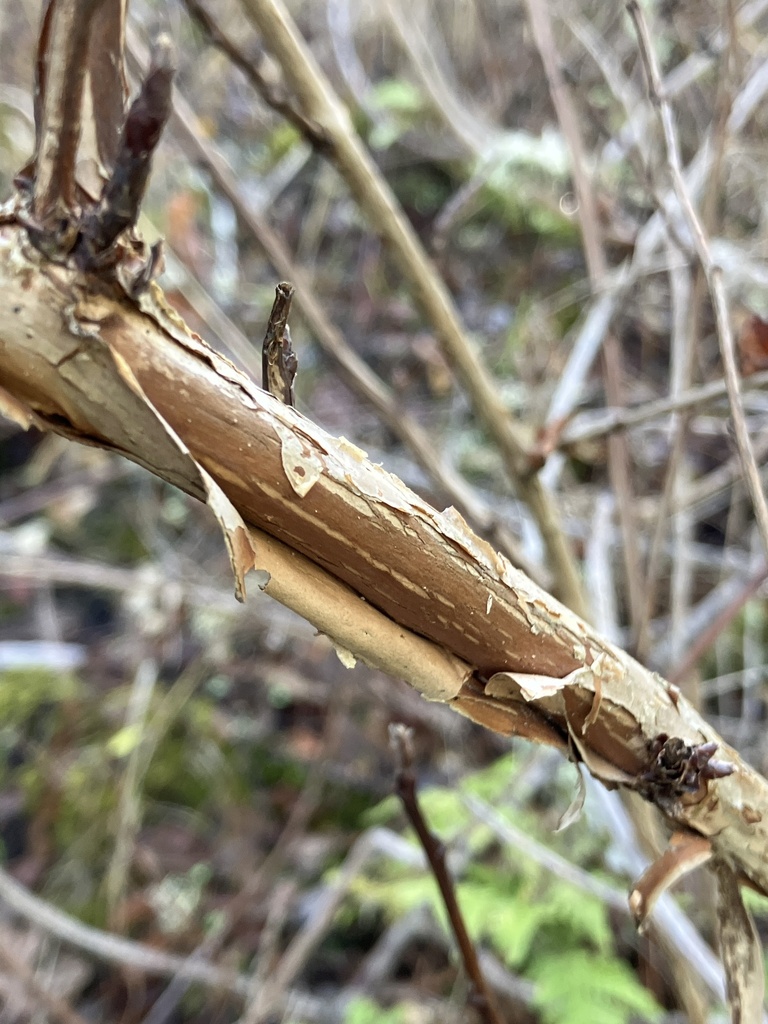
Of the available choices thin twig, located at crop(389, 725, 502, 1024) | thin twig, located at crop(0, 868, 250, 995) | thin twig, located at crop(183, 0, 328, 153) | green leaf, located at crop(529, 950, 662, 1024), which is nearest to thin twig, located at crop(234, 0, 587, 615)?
thin twig, located at crop(183, 0, 328, 153)

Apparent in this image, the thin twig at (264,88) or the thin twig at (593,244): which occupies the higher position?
the thin twig at (593,244)

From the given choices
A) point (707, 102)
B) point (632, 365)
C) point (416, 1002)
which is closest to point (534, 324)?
point (632, 365)

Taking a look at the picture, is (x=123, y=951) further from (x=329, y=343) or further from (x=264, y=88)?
(x=264, y=88)

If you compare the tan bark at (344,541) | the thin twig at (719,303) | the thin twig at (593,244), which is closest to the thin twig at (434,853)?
the tan bark at (344,541)

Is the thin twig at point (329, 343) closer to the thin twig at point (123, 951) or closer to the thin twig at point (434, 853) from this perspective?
the thin twig at point (434, 853)

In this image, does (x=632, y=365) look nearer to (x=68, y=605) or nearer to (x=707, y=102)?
(x=707, y=102)

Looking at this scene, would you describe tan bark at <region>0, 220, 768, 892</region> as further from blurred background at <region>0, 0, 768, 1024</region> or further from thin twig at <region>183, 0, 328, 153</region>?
thin twig at <region>183, 0, 328, 153</region>

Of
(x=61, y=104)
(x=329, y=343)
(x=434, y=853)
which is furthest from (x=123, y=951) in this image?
(x=61, y=104)
